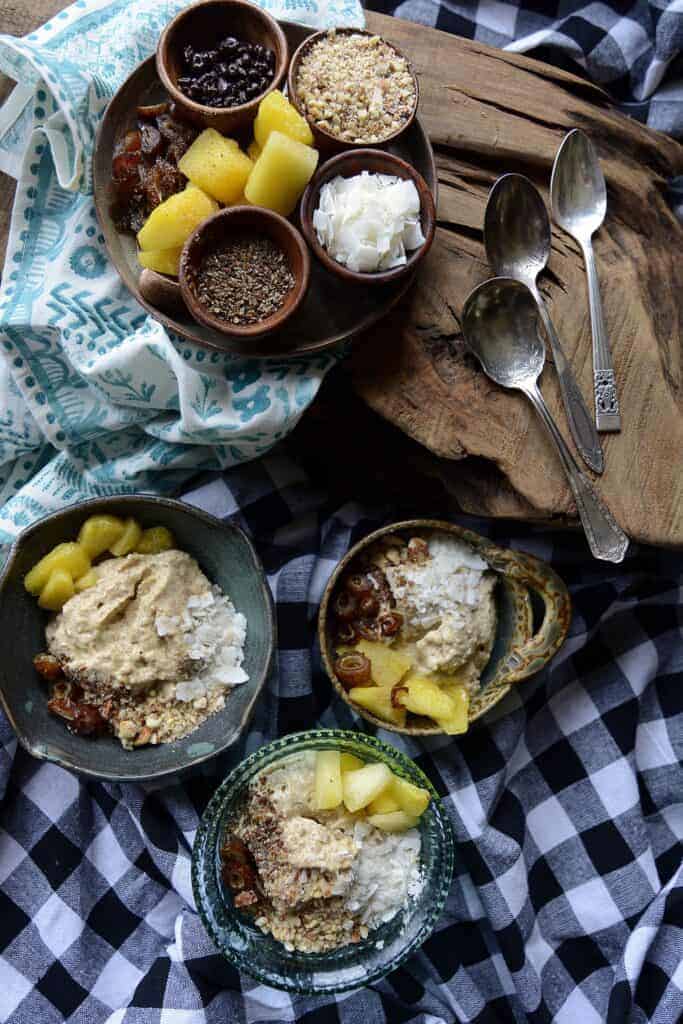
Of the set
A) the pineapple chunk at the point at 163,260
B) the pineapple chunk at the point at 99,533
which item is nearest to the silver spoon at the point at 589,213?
the pineapple chunk at the point at 163,260

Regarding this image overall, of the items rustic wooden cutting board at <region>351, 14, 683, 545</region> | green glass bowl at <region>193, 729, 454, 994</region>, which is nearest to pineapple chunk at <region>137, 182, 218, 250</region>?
rustic wooden cutting board at <region>351, 14, 683, 545</region>

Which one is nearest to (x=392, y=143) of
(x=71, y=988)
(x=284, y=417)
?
(x=284, y=417)

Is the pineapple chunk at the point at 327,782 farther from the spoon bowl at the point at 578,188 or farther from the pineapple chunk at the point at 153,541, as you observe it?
the spoon bowl at the point at 578,188

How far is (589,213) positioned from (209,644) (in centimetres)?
118

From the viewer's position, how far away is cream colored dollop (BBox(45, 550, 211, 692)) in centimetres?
197

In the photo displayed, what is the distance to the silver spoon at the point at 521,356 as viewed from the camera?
75.9 inches

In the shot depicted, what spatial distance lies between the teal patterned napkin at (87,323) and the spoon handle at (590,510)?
468mm

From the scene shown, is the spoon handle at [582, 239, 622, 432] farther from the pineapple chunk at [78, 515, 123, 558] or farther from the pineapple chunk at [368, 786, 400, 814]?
the pineapple chunk at [78, 515, 123, 558]

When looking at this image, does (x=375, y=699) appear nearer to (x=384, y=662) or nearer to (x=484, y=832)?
(x=384, y=662)

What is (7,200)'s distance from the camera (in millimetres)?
2143

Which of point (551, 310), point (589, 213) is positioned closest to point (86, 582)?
point (551, 310)

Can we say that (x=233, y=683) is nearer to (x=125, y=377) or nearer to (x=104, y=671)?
(x=104, y=671)

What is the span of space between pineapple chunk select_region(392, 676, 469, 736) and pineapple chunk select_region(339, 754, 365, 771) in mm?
147

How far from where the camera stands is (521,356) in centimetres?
196
